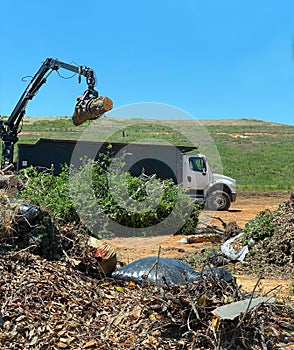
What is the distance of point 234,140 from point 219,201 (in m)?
36.5

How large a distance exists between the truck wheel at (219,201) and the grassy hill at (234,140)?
423cm

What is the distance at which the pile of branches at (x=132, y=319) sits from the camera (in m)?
4.00

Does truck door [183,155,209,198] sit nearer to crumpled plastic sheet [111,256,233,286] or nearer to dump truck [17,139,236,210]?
dump truck [17,139,236,210]

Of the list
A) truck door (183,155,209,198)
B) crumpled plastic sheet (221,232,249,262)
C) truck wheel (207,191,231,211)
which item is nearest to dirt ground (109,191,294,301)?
truck wheel (207,191,231,211)

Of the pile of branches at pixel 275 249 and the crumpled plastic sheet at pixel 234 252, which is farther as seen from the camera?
the crumpled plastic sheet at pixel 234 252

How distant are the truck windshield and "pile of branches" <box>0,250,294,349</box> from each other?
11.2m

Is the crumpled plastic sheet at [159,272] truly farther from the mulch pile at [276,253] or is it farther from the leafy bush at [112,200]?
the leafy bush at [112,200]

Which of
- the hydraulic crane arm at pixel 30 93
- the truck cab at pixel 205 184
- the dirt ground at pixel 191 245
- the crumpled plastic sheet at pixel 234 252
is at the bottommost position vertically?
the dirt ground at pixel 191 245

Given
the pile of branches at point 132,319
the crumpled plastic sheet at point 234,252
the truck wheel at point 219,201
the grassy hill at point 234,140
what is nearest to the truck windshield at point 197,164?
the truck wheel at point 219,201

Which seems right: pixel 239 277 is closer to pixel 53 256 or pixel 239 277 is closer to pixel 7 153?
pixel 53 256

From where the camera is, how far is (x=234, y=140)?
52.4 meters

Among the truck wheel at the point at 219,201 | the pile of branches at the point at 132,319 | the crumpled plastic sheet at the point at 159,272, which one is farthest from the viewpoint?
the truck wheel at the point at 219,201

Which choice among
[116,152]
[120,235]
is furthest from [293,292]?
[116,152]

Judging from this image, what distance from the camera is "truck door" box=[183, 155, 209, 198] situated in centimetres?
1584
